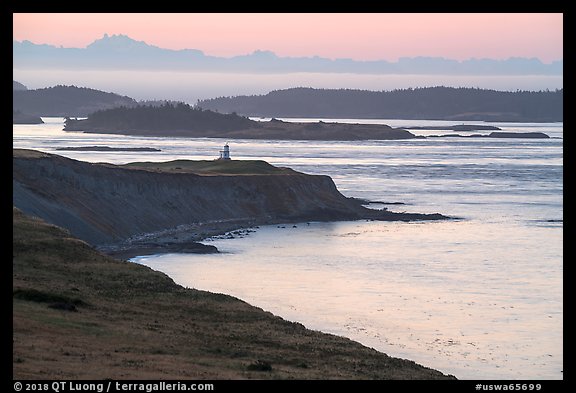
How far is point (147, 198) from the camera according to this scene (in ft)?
221

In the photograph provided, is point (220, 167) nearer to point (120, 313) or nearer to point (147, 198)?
point (147, 198)

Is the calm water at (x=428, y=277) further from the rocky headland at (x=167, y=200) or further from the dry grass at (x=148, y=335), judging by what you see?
the dry grass at (x=148, y=335)

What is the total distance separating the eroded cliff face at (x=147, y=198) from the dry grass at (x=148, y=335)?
20.2m

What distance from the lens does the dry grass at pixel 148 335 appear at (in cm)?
2047

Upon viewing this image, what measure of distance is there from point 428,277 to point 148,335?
2470 centimetres

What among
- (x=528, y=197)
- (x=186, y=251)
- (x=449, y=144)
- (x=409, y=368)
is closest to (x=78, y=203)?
(x=186, y=251)

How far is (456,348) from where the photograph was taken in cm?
3150

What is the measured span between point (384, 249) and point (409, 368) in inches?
1342

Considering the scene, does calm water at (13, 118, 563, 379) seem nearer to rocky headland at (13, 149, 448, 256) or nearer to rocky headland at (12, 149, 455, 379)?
rocky headland at (13, 149, 448, 256)

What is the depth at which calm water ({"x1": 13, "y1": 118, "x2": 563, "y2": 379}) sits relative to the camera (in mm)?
32188

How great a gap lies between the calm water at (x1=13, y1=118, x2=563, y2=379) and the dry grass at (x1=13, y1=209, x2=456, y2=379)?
13.9ft

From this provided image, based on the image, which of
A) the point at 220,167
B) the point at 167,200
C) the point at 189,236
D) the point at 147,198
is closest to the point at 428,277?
the point at 189,236

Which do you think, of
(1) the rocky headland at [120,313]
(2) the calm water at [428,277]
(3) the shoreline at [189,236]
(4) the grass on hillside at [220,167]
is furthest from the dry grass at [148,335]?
(4) the grass on hillside at [220,167]

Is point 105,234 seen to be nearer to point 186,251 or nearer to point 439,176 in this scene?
point 186,251
